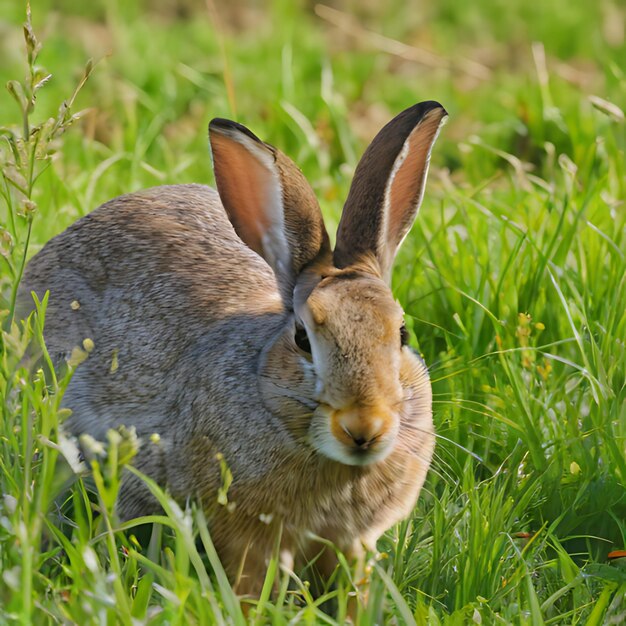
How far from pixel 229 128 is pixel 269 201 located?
0.80 feet

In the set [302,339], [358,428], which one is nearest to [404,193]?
[302,339]

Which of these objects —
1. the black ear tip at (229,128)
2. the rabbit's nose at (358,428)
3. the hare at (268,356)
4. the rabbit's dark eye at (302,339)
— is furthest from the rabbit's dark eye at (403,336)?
the black ear tip at (229,128)

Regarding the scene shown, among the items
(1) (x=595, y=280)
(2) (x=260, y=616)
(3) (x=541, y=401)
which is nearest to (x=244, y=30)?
(1) (x=595, y=280)

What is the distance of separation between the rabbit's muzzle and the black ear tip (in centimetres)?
91

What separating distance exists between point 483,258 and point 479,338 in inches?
18.4

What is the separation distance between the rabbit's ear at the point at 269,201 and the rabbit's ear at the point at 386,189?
93mm

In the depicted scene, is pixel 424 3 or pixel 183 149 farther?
pixel 424 3

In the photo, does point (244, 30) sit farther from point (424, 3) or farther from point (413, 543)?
point (413, 543)

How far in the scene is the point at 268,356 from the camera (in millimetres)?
3287

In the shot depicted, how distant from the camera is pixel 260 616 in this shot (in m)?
2.67

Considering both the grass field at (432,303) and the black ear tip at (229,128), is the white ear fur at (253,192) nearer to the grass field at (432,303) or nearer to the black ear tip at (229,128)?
the black ear tip at (229,128)

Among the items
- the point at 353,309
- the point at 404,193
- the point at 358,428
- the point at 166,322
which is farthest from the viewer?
the point at 166,322

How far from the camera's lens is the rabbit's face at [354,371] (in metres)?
2.88

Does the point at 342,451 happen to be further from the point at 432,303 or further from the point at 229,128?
the point at 432,303
